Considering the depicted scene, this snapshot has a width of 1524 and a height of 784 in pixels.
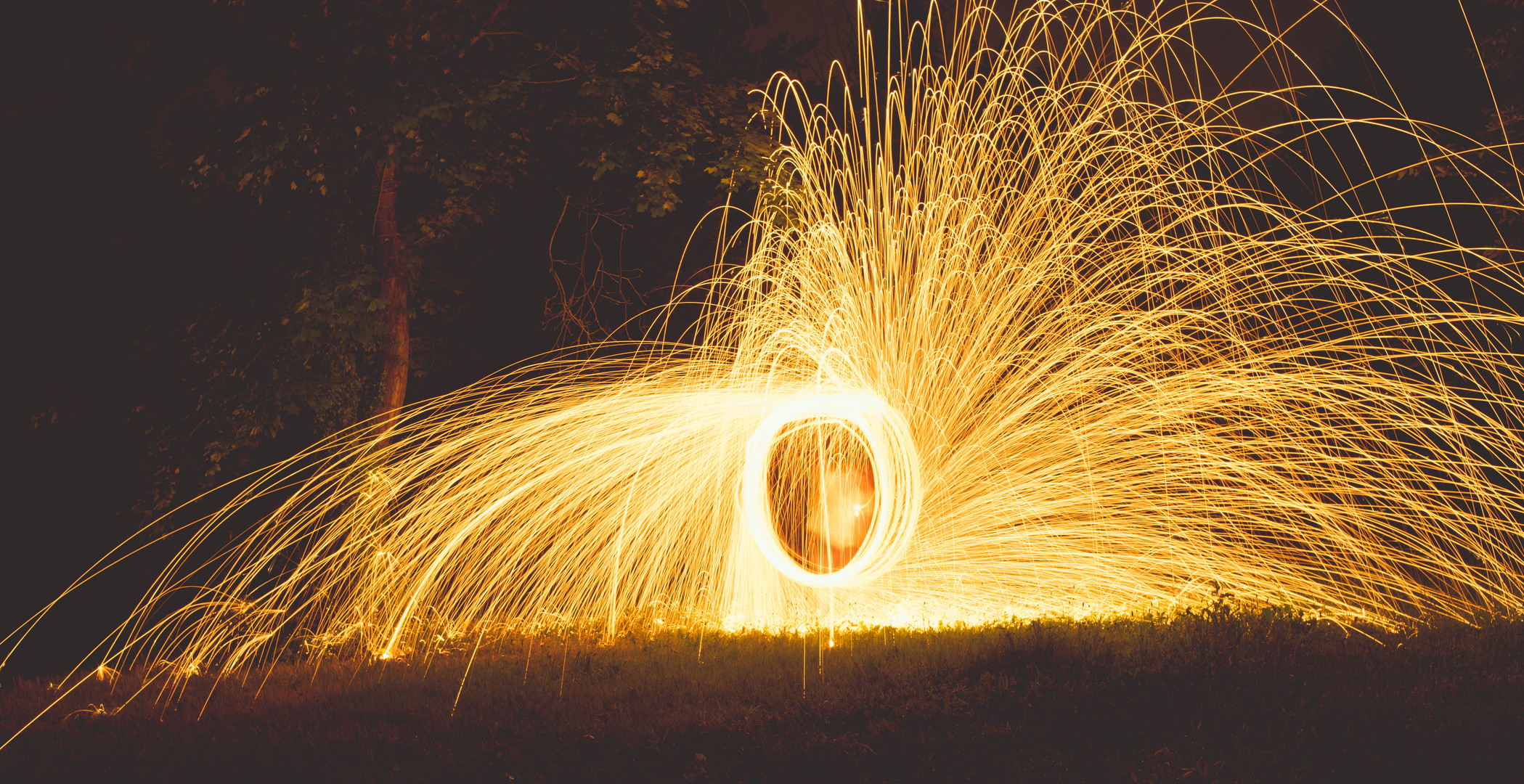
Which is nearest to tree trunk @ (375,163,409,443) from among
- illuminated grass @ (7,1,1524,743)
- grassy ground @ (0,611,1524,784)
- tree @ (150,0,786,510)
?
tree @ (150,0,786,510)

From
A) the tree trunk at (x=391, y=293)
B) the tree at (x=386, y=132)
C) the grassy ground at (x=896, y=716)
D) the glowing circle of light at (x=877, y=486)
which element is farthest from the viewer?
the tree trunk at (x=391, y=293)

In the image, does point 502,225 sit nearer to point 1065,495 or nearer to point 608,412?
point 608,412

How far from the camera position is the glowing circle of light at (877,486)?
7820 mm

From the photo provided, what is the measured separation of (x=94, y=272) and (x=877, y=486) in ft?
32.2

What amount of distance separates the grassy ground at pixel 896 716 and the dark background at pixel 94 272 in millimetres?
5644

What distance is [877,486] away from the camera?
801 cm

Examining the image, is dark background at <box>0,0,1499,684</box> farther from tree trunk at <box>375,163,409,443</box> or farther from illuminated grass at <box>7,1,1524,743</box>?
illuminated grass at <box>7,1,1524,743</box>

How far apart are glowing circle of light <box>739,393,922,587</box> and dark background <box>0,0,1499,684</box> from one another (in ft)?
15.4

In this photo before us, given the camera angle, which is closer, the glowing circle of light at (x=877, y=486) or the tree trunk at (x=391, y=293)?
the glowing circle of light at (x=877, y=486)

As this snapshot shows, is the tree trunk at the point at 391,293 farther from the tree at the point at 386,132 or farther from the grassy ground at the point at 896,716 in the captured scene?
the grassy ground at the point at 896,716

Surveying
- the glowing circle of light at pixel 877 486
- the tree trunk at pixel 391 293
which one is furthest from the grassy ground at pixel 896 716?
the tree trunk at pixel 391 293

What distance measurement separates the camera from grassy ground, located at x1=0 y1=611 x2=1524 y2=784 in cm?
462

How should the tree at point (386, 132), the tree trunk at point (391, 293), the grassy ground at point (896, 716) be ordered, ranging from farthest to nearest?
the tree trunk at point (391, 293) < the tree at point (386, 132) < the grassy ground at point (896, 716)

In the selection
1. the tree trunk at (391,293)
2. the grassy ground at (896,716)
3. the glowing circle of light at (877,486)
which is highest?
the tree trunk at (391,293)
